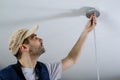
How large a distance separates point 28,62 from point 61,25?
0.35m

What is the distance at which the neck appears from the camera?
1449 mm

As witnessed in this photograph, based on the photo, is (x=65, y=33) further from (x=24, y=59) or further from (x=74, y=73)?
(x=74, y=73)

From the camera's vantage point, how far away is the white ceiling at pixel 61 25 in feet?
4.97

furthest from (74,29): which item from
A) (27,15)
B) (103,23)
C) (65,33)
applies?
(27,15)

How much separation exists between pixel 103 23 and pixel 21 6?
492mm

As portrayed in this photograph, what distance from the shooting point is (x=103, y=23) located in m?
1.65

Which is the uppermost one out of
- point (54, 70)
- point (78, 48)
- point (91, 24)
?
point (91, 24)

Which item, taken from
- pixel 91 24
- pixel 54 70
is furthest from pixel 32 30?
pixel 91 24

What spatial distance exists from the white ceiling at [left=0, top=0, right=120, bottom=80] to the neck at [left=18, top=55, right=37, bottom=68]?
275 mm

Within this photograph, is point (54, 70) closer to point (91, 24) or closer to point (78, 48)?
point (78, 48)

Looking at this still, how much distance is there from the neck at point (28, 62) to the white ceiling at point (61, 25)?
0.90ft

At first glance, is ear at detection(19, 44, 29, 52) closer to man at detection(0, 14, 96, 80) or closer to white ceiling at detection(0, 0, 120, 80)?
man at detection(0, 14, 96, 80)

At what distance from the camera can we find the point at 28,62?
1.45 meters

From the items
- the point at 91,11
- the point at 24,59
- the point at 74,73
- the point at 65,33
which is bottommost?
the point at 74,73
